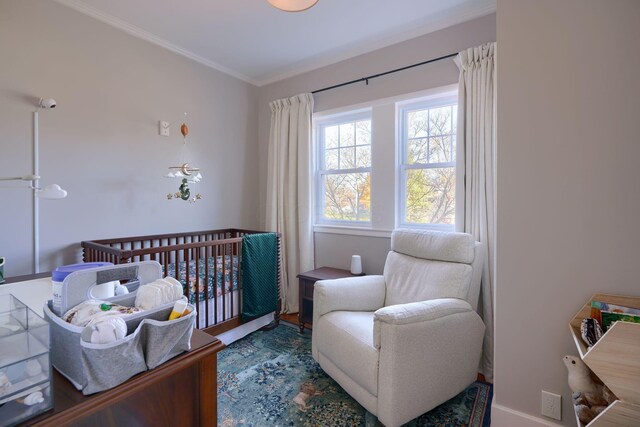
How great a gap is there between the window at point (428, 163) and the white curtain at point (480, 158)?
235mm

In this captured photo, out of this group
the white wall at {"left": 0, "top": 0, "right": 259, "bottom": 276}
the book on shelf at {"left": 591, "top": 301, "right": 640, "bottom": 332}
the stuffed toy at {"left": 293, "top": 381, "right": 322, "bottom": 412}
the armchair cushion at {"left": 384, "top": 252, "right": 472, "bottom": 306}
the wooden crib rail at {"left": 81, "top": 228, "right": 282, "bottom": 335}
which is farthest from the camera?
the wooden crib rail at {"left": 81, "top": 228, "right": 282, "bottom": 335}

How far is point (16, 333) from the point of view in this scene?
2.13ft

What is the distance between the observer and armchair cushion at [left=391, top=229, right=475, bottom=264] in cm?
196

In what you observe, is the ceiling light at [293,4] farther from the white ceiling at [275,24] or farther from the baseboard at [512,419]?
the baseboard at [512,419]

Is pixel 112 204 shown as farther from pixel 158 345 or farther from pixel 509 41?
pixel 509 41

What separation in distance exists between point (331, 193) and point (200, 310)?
5.50ft

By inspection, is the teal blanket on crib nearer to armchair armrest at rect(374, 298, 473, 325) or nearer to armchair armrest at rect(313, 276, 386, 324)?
armchair armrest at rect(313, 276, 386, 324)

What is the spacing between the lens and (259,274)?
267 centimetres

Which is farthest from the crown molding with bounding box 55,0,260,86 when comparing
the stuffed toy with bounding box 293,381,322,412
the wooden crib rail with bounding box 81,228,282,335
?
the stuffed toy with bounding box 293,381,322,412

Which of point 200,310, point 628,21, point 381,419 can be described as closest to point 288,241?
point 200,310

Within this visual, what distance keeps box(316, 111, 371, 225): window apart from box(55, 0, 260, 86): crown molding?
4.00 ft

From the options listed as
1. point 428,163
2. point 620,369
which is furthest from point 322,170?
point 620,369

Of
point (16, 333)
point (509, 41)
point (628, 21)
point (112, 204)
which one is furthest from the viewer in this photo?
point (112, 204)

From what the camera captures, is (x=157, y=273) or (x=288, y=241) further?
(x=288, y=241)
